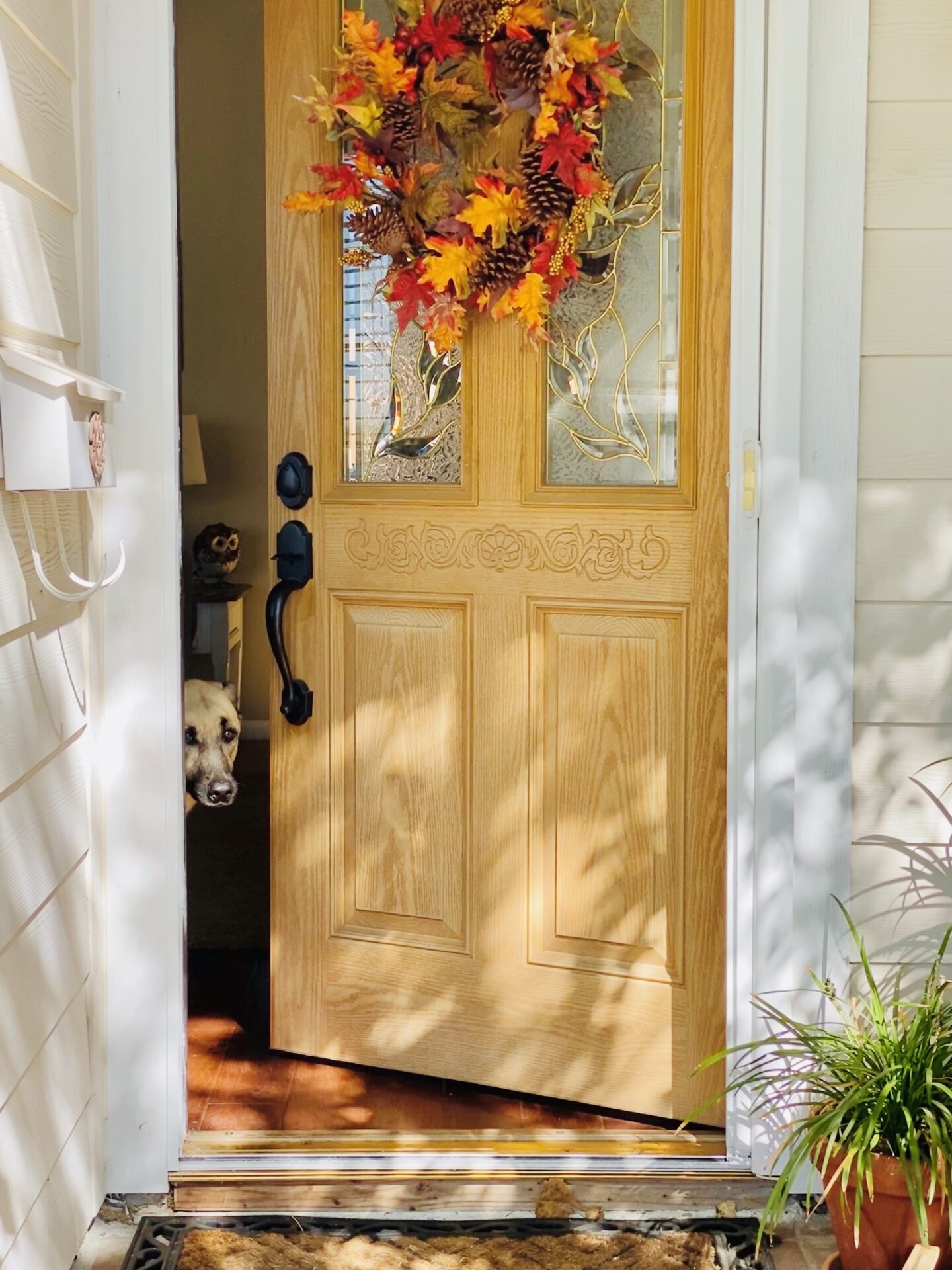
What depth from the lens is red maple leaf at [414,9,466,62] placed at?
2.35 m

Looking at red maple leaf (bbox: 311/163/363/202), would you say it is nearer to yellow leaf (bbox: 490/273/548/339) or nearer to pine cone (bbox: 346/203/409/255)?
pine cone (bbox: 346/203/409/255)

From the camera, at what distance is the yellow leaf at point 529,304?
2.35 m

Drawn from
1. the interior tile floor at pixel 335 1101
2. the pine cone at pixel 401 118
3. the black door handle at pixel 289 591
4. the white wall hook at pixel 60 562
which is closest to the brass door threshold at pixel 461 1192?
the interior tile floor at pixel 335 1101

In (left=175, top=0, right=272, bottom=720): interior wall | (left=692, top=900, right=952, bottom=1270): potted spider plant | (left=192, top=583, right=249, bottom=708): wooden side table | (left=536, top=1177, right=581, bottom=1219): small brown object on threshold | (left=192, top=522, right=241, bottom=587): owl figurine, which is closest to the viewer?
(left=692, top=900, right=952, bottom=1270): potted spider plant

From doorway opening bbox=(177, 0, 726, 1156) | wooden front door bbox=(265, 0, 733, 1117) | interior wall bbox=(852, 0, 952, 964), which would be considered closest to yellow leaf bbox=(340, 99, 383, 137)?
wooden front door bbox=(265, 0, 733, 1117)

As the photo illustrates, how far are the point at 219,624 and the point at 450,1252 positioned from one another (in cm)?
206

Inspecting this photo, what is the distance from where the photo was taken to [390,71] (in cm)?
236

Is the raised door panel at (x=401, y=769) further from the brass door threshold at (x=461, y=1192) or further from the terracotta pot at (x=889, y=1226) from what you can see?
the terracotta pot at (x=889, y=1226)

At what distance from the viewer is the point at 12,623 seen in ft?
5.76

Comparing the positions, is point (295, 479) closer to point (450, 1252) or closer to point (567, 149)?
point (567, 149)

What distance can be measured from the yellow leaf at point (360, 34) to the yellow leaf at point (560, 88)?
1.07ft

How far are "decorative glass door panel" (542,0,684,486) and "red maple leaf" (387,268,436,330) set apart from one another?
23 cm

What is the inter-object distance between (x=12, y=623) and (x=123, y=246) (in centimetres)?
76

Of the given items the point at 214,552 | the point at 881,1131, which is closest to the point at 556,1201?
the point at 881,1131
